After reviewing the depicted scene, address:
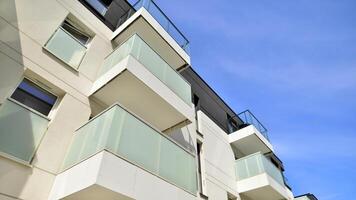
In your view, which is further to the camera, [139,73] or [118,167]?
[139,73]

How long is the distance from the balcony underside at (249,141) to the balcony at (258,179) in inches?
59.4

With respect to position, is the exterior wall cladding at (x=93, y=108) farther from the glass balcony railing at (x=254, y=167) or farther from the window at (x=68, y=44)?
the glass balcony railing at (x=254, y=167)

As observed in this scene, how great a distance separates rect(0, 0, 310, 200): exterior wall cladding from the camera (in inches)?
176

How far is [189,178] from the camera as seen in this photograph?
6.23m

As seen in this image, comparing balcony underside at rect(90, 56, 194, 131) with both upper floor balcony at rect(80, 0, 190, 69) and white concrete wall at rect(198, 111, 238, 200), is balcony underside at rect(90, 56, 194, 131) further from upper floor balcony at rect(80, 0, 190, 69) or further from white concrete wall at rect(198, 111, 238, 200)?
white concrete wall at rect(198, 111, 238, 200)

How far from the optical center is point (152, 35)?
9344mm

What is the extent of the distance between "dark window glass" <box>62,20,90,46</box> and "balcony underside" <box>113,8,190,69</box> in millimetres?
1121

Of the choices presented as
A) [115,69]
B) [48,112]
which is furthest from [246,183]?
[48,112]

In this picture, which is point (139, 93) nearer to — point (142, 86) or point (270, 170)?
point (142, 86)

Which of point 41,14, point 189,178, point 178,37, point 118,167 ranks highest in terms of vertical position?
point 178,37

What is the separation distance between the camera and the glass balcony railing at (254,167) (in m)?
11.1

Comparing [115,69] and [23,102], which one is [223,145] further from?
[23,102]

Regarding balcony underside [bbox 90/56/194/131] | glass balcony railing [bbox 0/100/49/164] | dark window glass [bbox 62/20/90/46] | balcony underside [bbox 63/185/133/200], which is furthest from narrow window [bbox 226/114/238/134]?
glass balcony railing [bbox 0/100/49/164]

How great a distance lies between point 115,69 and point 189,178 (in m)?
3.55
